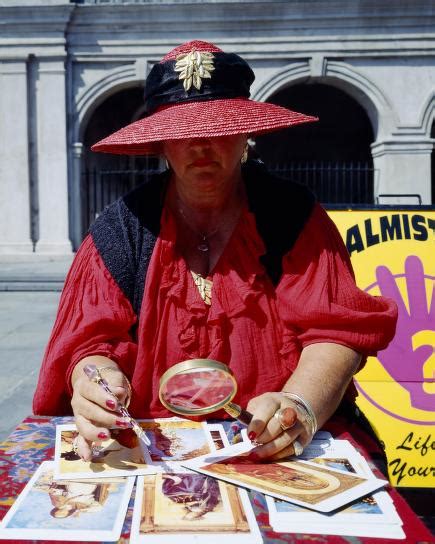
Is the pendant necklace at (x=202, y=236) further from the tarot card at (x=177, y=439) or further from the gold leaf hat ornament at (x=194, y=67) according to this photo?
the tarot card at (x=177, y=439)

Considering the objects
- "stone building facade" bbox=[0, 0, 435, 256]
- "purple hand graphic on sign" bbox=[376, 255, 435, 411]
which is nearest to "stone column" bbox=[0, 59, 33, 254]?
"stone building facade" bbox=[0, 0, 435, 256]

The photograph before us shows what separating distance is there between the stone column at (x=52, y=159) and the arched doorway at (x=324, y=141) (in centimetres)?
651

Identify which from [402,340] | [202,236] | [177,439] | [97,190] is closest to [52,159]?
[97,190]

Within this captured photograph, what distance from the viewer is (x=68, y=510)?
1115 millimetres

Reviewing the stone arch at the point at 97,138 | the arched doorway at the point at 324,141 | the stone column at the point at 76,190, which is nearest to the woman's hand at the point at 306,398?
the stone arch at the point at 97,138

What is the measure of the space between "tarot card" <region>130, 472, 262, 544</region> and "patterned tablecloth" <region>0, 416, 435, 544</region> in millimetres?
23

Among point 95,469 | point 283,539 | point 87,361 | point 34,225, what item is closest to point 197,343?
point 87,361

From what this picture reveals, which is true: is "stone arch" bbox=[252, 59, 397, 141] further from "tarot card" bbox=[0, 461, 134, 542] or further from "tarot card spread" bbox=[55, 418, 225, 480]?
"tarot card" bbox=[0, 461, 134, 542]

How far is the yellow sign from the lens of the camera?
8.71 ft

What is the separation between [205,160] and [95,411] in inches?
29.7

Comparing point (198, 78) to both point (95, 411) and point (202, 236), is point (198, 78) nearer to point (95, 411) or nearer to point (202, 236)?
point (202, 236)

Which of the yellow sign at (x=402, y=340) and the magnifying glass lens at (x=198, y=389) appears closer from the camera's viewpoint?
the magnifying glass lens at (x=198, y=389)

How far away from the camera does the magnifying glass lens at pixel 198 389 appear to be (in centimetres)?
127

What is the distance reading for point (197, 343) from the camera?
167 centimetres
